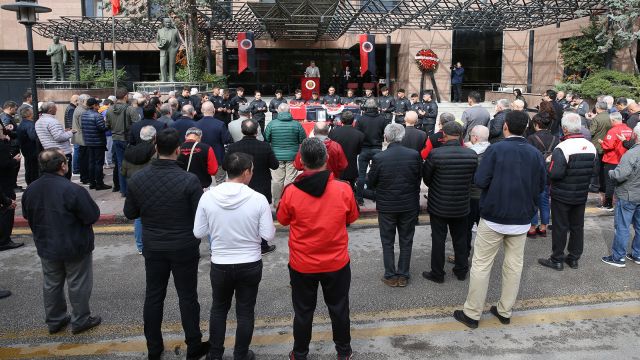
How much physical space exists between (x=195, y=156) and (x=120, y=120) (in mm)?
4253

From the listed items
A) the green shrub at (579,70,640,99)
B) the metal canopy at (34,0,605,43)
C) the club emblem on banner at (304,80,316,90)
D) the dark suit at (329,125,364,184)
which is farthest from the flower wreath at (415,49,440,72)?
the dark suit at (329,125,364,184)

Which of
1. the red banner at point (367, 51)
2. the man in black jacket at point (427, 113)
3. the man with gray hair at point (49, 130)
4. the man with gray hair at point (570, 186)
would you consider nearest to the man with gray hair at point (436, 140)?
the man with gray hair at point (570, 186)

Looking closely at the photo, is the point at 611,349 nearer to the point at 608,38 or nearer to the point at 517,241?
the point at 517,241

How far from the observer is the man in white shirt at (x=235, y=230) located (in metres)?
3.69

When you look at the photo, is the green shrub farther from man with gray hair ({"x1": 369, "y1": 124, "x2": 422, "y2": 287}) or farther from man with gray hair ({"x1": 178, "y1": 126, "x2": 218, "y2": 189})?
man with gray hair ({"x1": 178, "y1": 126, "x2": 218, "y2": 189})

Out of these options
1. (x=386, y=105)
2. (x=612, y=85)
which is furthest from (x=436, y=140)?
(x=612, y=85)

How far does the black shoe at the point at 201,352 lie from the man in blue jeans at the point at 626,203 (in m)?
4.84

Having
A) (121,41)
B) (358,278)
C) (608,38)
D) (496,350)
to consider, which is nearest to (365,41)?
(608,38)

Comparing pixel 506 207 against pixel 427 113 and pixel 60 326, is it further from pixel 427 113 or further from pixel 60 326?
pixel 427 113

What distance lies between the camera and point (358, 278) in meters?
5.85

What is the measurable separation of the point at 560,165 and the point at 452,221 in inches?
54.9

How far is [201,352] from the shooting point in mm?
4129

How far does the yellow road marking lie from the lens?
Result: 14.2 feet

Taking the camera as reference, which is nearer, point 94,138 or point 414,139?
point 414,139
